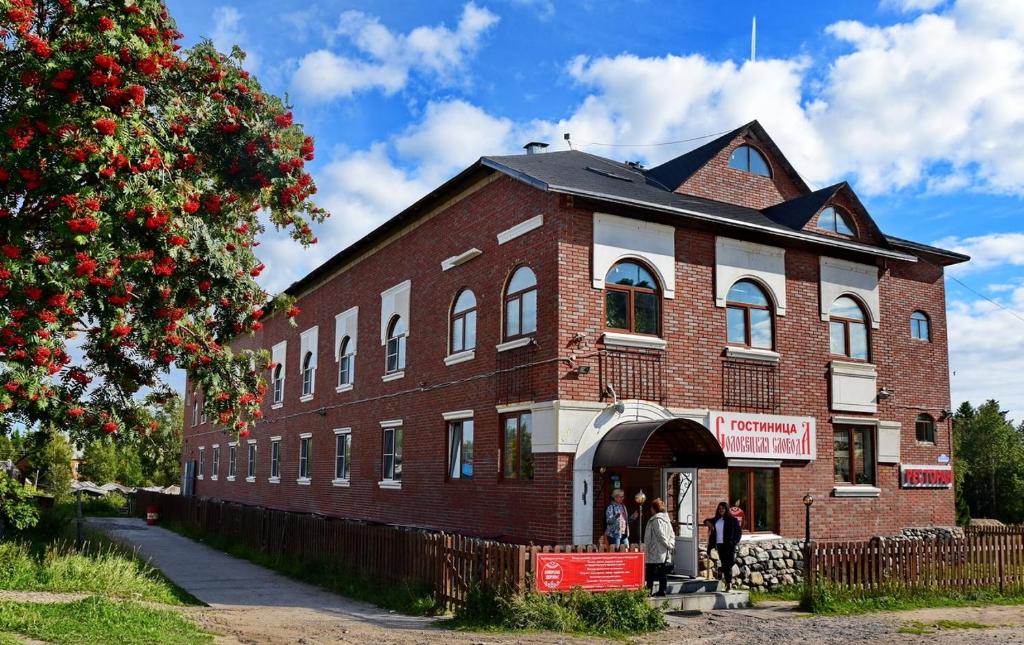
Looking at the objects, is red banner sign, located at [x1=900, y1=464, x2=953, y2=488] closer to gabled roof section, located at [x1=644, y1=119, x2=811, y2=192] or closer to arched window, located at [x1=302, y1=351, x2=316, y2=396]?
gabled roof section, located at [x1=644, y1=119, x2=811, y2=192]

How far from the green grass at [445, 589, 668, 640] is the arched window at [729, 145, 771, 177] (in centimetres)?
1067

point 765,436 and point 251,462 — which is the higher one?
point 765,436

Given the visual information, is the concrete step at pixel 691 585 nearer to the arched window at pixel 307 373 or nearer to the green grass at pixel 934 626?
the green grass at pixel 934 626

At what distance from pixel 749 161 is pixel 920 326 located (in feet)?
19.3

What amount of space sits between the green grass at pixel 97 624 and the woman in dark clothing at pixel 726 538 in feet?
28.4

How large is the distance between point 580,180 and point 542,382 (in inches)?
150

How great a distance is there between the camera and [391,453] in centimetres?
2286

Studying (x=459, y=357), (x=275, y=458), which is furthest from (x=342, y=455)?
(x=459, y=357)

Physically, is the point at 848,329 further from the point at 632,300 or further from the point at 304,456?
the point at 304,456

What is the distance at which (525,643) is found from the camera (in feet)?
37.2

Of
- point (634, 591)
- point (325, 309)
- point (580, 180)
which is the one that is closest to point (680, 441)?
point (634, 591)

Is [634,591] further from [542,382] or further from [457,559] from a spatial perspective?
[542,382]

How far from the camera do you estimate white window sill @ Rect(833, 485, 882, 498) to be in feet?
61.2

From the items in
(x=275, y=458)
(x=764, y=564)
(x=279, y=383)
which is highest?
(x=279, y=383)
